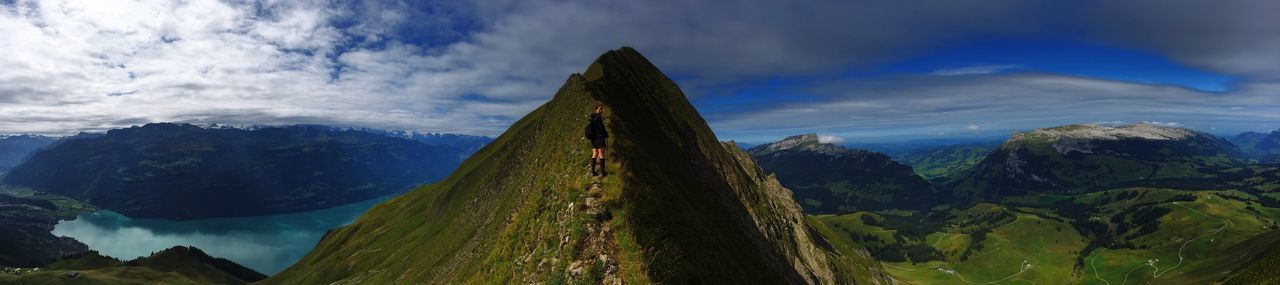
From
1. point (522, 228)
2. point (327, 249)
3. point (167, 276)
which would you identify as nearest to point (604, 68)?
point (522, 228)

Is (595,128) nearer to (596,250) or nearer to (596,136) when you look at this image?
(596,136)

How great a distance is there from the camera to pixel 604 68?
7775cm

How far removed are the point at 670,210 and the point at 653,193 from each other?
154cm

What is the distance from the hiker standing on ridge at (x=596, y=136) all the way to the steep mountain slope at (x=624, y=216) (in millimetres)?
804

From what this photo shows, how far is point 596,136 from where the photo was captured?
94.5ft

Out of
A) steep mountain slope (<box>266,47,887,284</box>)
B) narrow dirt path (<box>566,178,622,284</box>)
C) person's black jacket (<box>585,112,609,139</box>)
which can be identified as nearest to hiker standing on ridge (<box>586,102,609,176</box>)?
person's black jacket (<box>585,112,609,139</box>)

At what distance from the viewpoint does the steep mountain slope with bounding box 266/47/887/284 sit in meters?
25.9

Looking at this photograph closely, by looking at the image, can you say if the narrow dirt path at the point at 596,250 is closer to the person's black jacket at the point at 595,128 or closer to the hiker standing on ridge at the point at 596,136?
the hiker standing on ridge at the point at 596,136

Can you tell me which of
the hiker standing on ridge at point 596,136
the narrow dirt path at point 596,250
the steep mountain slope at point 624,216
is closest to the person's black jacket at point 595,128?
the hiker standing on ridge at point 596,136

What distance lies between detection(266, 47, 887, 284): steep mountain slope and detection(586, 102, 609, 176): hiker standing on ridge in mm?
804

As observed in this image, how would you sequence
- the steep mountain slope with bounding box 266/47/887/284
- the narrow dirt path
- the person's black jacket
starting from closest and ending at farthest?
the narrow dirt path, the steep mountain slope with bounding box 266/47/887/284, the person's black jacket

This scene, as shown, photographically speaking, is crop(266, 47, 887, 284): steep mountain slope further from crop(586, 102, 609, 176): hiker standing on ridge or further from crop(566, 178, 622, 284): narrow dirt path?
crop(586, 102, 609, 176): hiker standing on ridge

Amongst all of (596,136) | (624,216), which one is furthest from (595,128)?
(624,216)

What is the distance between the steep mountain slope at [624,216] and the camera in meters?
25.9
